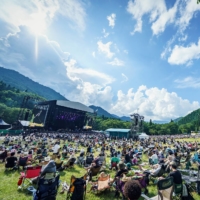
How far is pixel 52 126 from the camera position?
177 ft

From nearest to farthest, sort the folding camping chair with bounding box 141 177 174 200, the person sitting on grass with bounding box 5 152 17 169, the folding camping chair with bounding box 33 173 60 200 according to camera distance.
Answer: the folding camping chair with bounding box 141 177 174 200 → the folding camping chair with bounding box 33 173 60 200 → the person sitting on grass with bounding box 5 152 17 169

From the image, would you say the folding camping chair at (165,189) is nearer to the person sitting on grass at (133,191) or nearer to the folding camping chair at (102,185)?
the person sitting on grass at (133,191)

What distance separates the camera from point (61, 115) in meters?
56.8

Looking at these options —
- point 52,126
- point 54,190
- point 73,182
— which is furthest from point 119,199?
A: point 52,126

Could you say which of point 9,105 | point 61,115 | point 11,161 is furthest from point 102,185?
point 9,105

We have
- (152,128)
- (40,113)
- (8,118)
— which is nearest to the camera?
(40,113)

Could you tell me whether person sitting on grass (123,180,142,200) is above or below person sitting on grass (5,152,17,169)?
above

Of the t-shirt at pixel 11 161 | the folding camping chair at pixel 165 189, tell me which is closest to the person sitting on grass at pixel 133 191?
the folding camping chair at pixel 165 189

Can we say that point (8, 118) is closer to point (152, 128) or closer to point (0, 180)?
point (0, 180)

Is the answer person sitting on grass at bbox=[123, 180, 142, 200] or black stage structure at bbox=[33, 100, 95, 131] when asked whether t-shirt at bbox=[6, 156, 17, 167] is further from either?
black stage structure at bbox=[33, 100, 95, 131]

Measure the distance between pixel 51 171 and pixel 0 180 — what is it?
4.53 metres

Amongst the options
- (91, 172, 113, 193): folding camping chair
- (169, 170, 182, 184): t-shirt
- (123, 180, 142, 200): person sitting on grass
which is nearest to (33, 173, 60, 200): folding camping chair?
(91, 172, 113, 193): folding camping chair

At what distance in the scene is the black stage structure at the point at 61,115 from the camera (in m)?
54.3

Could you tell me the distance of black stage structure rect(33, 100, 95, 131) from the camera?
54.3 m
